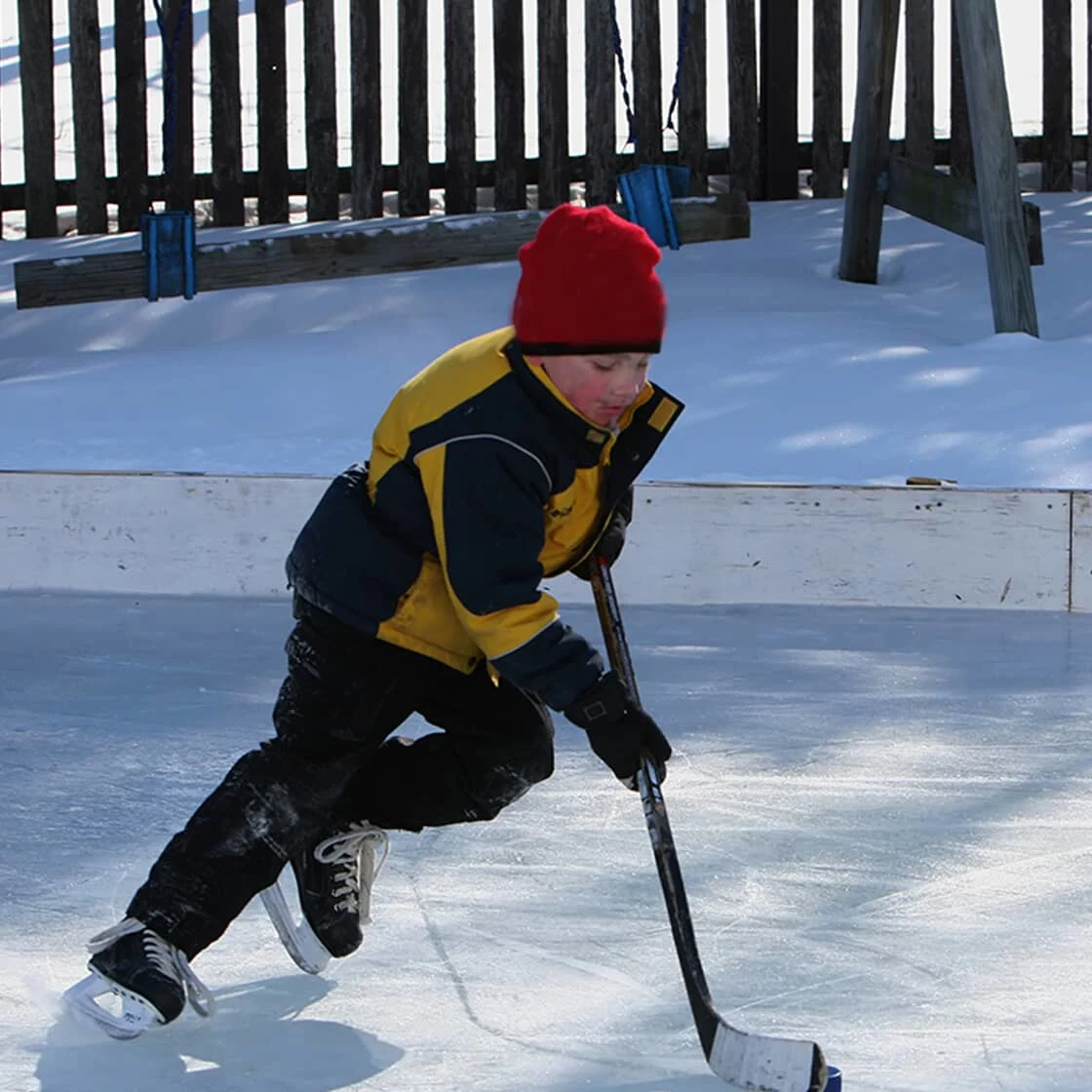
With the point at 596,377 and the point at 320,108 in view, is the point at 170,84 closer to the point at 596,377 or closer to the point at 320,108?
the point at 320,108

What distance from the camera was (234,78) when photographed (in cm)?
685

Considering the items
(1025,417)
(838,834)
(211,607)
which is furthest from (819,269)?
(838,834)

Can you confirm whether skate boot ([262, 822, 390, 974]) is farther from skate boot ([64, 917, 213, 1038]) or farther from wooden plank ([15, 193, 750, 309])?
wooden plank ([15, 193, 750, 309])

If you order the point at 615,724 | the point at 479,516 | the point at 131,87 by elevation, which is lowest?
the point at 615,724

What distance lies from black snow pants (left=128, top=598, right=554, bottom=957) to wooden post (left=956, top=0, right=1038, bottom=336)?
A: 3.74 meters

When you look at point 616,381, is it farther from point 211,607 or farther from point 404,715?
point 211,607

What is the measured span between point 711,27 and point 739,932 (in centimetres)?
978

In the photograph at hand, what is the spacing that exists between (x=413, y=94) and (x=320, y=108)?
0.38m

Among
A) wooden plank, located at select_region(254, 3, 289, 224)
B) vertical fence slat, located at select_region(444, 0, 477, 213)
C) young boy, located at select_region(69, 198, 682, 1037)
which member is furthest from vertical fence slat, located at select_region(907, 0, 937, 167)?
young boy, located at select_region(69, 198, 682, 1037)

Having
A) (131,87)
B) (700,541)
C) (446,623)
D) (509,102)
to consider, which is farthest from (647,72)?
(446,623)

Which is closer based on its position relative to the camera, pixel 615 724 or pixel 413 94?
pixel 615 724

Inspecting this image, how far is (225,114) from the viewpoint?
270 inches

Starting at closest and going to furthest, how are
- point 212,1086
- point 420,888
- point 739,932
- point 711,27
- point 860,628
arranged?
point 212,1086
point 739,932
point 420,888
point 860,628
point 711,27

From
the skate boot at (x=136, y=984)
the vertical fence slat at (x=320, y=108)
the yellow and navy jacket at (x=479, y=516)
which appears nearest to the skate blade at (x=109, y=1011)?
the skate boot at (x=136, y=984)
